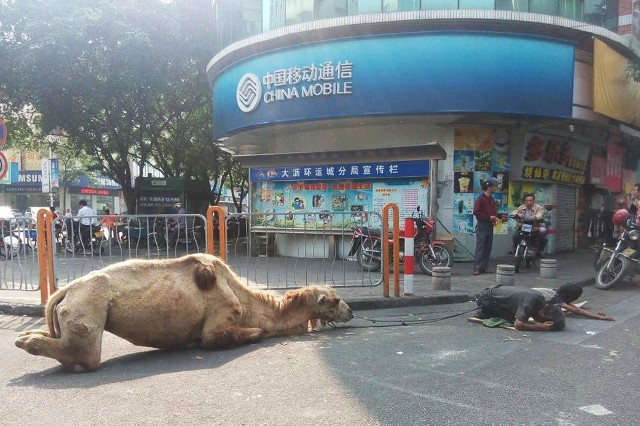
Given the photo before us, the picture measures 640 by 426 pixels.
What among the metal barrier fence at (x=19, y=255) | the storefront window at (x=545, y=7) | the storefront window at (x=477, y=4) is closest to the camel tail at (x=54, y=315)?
the metal barrier fence at (x=19, y=255)

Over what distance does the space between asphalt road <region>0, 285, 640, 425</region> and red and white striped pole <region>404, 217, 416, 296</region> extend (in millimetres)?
1758

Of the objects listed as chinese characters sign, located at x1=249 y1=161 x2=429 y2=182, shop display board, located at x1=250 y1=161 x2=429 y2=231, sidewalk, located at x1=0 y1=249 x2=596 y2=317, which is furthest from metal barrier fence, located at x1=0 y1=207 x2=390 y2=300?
chinese characters sign, located at x1=249 y1=161 x2=429 y2=182

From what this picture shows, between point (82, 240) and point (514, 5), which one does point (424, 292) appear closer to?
point (82, 240)

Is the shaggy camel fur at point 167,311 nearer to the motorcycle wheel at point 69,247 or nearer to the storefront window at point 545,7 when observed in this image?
the motorcycle wheel at point 69,247

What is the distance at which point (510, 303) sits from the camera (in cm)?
564

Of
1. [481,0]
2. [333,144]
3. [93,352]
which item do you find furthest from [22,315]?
[481,0]

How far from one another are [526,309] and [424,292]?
2.48 m

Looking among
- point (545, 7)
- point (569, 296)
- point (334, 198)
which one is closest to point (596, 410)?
point (569, 296)

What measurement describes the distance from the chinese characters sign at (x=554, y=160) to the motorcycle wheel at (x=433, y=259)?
412 cm

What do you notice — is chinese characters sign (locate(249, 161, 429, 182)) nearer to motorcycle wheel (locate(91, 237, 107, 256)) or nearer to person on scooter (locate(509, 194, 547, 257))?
person on scooter (locate(509, 194, 547, 257))

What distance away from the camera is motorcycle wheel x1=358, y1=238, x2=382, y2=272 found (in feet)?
30.1

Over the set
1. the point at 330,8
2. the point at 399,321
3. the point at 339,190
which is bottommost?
the point at 399,321

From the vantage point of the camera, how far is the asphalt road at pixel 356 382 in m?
3.25

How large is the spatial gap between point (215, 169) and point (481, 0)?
1633cm
